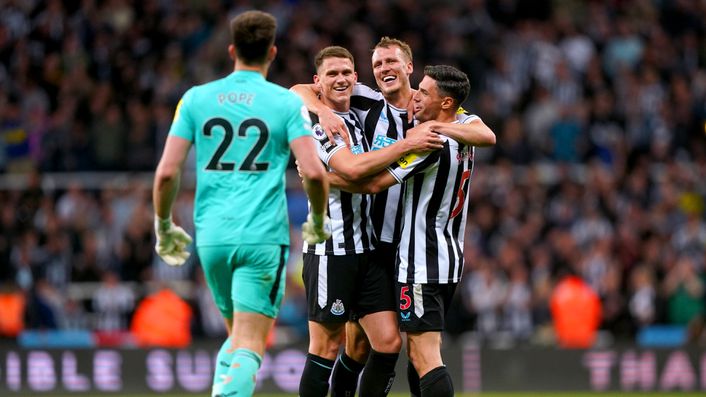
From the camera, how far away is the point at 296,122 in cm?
A: 618

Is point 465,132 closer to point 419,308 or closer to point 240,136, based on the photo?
point 419,308

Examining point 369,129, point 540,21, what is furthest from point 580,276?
point 369,129

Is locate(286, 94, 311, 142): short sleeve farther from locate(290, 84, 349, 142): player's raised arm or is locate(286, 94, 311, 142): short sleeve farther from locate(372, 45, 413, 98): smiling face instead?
locate(372, 45, 413, 98): smiling face

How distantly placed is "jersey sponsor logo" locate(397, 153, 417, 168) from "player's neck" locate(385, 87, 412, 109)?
1.75ft

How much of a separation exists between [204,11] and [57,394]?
7.06 meters

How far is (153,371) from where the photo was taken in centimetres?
1360

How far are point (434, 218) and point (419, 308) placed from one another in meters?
0.54

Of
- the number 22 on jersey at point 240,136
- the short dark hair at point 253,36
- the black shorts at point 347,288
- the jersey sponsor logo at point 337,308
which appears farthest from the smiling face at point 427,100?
the number 22 on jersey at point 240,136

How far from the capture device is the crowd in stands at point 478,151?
50.1 ft

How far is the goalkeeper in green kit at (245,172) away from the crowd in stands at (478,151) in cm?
894

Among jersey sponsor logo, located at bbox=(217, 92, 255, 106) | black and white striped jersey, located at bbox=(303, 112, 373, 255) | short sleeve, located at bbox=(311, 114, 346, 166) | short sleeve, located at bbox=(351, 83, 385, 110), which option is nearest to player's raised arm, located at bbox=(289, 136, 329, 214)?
jersey sponsor logo, located at bbox=(217, 92, 255, 106)

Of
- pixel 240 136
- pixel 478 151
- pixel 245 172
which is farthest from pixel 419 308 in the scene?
pixel 478 151

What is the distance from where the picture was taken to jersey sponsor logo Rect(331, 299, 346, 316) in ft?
24.0

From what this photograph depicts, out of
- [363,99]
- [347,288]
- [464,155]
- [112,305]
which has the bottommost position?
[112,305]
